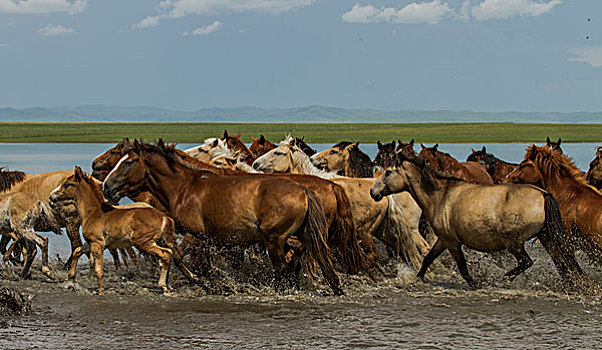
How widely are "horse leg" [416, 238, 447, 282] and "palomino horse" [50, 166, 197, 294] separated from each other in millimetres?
2569

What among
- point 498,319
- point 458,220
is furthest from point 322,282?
point 498,319

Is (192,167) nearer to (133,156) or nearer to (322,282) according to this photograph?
(133,156)

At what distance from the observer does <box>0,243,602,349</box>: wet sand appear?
6.13 m

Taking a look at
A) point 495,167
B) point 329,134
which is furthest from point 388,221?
point 329,134

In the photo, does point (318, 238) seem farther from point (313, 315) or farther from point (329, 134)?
point (329, 134)

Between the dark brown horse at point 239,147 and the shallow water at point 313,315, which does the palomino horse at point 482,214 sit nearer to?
the shallow water at point 313,315

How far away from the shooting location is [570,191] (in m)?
8.44

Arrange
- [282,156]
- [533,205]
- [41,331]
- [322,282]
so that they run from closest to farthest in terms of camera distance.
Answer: [41,331]
[533,205]
[322,282]
[282,156]

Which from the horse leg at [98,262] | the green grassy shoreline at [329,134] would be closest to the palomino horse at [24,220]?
the horse leg at [98,262]

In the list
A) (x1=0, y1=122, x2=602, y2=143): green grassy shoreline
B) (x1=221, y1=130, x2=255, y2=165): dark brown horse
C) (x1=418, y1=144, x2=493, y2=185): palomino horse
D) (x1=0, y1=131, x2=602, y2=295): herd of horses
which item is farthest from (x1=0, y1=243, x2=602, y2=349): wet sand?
(x1=0, y1=122, x2=602, y2=143): green grassy shoreline

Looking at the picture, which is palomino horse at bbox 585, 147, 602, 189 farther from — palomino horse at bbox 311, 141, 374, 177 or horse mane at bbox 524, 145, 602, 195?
palomino horse at bbox 311, 141, 374, 177

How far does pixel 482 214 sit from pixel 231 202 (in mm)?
2587

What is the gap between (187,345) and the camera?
5980mm

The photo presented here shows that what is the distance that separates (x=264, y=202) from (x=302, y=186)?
44 centimetres
